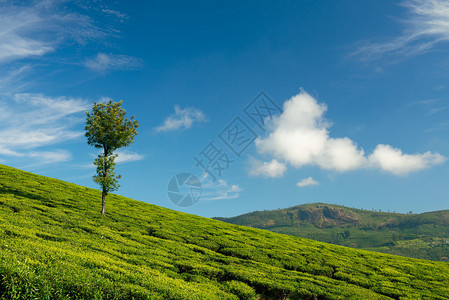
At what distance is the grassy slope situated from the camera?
45.9 ft

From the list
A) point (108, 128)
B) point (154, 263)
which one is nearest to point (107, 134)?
point (108, 128)

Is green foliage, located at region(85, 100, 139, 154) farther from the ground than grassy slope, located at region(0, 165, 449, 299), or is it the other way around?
green foliage, located at region(85, 100, 139, 154)

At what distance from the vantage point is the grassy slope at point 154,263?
13992 mm

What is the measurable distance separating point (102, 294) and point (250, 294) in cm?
1153

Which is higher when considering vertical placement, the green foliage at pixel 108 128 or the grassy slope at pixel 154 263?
the green foliage at pixel 108 128

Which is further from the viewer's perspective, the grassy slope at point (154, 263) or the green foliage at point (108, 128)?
the green foliage at point (108, 128)

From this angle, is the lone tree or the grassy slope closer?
the grassy slope

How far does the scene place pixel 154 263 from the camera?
2277cm

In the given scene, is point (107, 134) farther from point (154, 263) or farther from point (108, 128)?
point (154, 263)

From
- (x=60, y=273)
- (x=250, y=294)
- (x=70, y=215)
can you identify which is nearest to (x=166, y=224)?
(x=70, y=215)

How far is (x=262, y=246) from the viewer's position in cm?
3759

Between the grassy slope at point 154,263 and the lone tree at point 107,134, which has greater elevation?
the lone tree at point 107,134

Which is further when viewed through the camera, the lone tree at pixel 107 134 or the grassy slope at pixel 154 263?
the lone tree at pixel 107 134

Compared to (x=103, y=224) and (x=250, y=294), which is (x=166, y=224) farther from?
(x=250, y=294)
